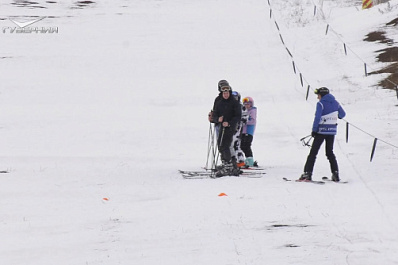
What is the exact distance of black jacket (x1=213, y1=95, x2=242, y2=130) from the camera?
12.4 m

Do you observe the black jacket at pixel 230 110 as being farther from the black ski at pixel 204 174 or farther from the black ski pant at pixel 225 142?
the black ski at pixel 204 174

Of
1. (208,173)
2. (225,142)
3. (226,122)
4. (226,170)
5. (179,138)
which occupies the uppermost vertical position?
(226,122)

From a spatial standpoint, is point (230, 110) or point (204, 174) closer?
point (230, 110)

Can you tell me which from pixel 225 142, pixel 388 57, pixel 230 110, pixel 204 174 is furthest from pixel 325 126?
pixel 388 57

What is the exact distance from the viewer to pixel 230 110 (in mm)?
12484

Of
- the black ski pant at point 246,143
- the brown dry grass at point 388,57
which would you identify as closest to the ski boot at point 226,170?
the black ski pant at point 246,143

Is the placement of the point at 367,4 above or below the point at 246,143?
above

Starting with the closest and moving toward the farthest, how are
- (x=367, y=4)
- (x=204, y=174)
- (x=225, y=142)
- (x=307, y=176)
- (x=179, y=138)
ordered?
(x=307, y=176) → (x=225, y=142) → (x=204, y=174) → (x=179, y=138) → (x=367, y=4)

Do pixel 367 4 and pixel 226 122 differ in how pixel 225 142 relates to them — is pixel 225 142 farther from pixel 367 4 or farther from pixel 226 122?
pixel 367 4

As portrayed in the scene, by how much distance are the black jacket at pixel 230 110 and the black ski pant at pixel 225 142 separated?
0.47 feet

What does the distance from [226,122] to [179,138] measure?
6449mm

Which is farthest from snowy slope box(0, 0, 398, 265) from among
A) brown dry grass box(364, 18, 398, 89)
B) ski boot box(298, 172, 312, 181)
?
brown dry grass box(364, 18, 398, 89)

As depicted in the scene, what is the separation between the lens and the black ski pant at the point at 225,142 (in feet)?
41.1

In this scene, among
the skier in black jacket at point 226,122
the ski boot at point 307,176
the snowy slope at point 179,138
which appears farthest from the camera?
the skier in black jacket at point 226,122
